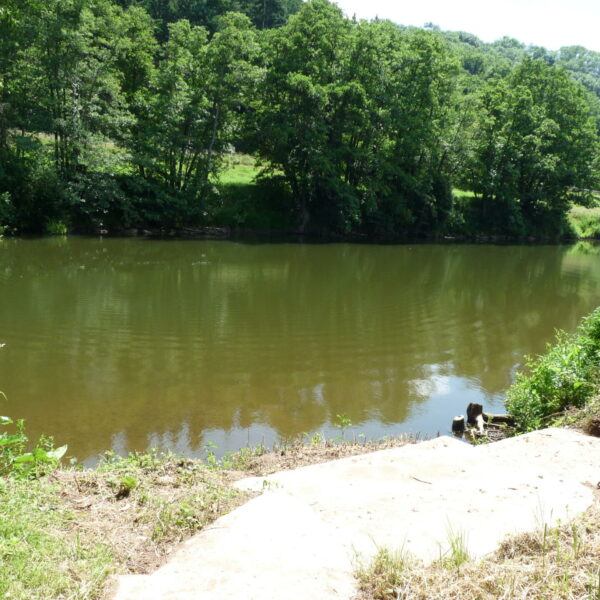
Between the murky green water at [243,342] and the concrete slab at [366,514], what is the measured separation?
11.6 feet

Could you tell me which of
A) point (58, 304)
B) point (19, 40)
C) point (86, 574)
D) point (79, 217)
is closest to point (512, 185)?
point (79, 217)

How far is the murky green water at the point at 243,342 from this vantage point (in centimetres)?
1010

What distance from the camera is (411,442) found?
8844mm

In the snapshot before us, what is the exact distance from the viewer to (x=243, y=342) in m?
14.5

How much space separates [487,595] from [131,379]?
906 cm

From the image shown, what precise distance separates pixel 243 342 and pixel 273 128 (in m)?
23.2

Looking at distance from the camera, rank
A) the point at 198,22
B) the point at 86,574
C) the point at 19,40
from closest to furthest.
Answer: the point at 86,574 → the point at 19,40 → the point at 198,22

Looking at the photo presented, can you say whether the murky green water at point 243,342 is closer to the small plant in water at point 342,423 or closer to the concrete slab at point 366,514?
the small plant in water at point 342,423

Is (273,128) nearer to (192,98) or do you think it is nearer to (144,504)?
(192,98)

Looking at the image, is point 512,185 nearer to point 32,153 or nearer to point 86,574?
point 32,153

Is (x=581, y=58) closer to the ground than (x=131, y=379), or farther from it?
farther from it

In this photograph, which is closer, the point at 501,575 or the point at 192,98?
the point at 501,575

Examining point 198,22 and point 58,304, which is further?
point 198,22

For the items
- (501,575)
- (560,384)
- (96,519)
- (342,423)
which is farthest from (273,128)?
(501,575)
